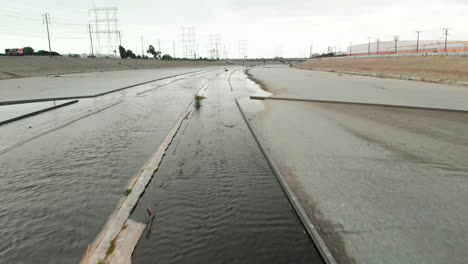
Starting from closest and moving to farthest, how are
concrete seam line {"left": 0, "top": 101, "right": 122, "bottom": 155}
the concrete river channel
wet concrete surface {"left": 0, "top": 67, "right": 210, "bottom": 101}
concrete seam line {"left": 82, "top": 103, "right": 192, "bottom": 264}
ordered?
concrete seam line {"left": 82, "top": 103, "right": 192, "bottom": 264}
the concrete river channel
concrete seam line {"left": 0, "top": 101, "right": 122, "bottom": 155}
wet concrete surface {"left": 0, "top": 67, "right": 210, "bottom": 101}

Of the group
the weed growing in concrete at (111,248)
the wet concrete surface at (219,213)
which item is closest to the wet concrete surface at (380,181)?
the wet concrete surface at (219,213)

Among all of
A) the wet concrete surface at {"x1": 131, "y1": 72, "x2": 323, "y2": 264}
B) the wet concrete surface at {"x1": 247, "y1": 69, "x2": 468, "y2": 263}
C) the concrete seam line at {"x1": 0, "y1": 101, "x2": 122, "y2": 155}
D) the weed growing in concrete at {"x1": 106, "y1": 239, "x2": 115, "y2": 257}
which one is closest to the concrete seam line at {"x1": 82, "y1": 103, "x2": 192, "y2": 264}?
the weed growing in concrete at {"x1": 106, "y1": 239, "x2": 115, "y2": 257}

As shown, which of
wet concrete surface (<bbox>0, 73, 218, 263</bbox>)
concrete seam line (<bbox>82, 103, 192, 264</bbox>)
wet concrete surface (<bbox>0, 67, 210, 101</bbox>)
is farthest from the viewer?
wet concrete surface (<bbox>0, 67, 210, 101</bbox>)

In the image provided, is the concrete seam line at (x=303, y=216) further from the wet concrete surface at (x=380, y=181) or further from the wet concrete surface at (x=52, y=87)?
the wet concrete surface at (x=52, y=87)

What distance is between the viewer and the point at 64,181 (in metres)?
5.85

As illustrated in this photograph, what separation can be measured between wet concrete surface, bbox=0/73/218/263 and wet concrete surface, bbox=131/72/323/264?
0.78 metres

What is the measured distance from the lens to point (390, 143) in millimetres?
8656

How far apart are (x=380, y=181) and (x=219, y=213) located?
11.6 ft

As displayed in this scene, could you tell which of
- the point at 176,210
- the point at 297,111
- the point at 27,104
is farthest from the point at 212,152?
the point at 27,104

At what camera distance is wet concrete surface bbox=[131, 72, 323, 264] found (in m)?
3.75

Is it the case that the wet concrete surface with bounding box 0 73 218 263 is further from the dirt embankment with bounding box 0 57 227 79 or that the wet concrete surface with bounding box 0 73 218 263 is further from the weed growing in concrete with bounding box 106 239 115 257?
the dirt embankment with bounding box 0 57 227 79

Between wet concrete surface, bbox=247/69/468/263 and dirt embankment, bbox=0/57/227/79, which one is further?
dirt embankment, bbox=0/57/227/79

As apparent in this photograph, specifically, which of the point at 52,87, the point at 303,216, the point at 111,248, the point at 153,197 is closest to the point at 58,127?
the point at 153,197

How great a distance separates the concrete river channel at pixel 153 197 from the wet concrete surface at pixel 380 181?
2.03ft
